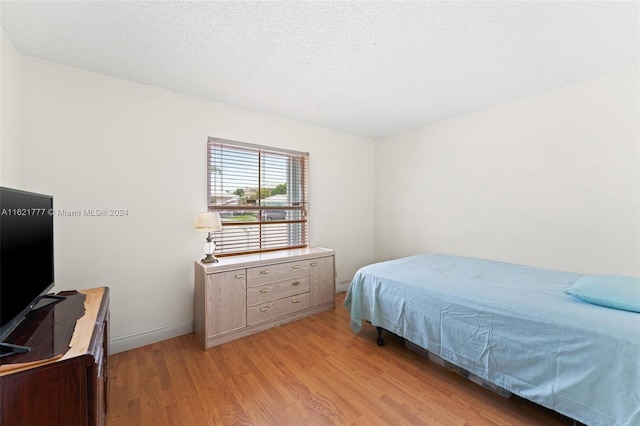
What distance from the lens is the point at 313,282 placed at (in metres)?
3.08

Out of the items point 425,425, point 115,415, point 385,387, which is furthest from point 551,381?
point 115,415

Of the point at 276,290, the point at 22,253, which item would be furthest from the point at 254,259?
the point at 22,253

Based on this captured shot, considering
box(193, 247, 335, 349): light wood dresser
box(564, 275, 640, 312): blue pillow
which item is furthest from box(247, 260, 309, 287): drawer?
box(564, 275, 640, 312): blue pillow

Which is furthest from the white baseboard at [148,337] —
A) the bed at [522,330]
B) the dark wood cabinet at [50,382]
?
the bed at [522,330]

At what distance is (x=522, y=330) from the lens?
155 centimetres

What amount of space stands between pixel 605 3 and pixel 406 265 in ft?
7.58

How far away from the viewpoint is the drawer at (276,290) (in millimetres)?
2600

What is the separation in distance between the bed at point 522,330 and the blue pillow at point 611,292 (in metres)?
0.04

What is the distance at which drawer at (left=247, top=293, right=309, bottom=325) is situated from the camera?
8.51ft

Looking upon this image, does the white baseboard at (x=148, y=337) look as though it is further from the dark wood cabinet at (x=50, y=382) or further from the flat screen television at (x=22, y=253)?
the dark wood cabinet at (x=50, y=382)

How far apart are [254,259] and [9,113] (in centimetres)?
212

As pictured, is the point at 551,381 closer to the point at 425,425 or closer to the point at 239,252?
the point at 425,425

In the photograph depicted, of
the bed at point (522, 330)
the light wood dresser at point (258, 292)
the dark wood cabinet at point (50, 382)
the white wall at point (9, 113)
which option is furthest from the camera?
the light wood dresser at point (258, 292)

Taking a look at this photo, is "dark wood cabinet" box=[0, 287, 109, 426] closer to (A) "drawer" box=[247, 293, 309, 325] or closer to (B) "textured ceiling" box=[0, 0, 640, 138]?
(A) "drawer" box=[247, 293, 309, 325]
